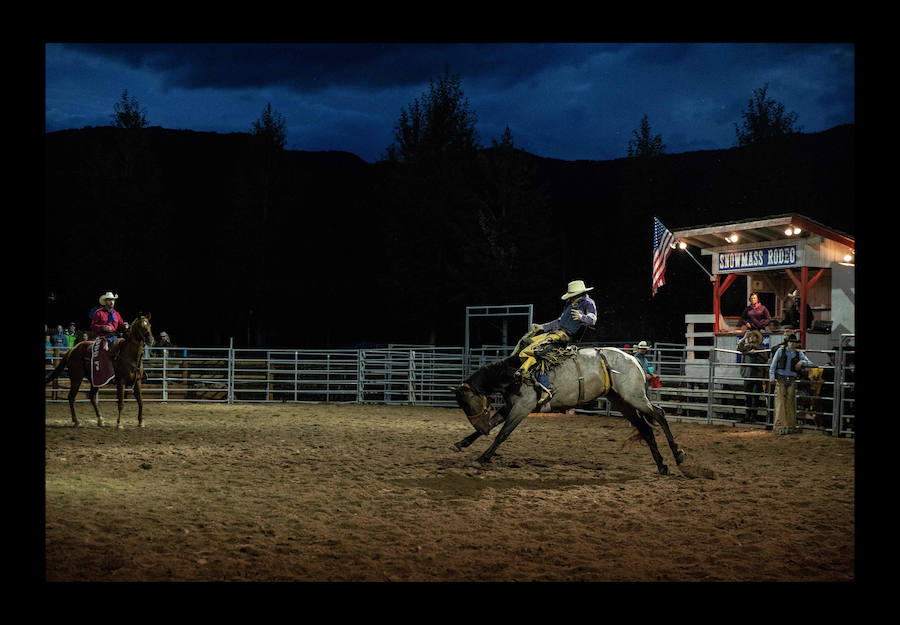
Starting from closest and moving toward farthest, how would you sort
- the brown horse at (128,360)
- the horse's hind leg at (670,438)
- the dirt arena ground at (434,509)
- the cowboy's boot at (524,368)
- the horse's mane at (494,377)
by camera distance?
the dirt arena ground at (434,509) < the horse's hind leg at (670,438) < the cowboy's boot at (524,368) < the horse's mane at (494,377) < the brown horse at (128,360)

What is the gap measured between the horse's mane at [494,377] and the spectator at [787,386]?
18.3 ft

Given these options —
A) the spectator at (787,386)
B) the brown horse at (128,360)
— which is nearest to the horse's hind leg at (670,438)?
the spectator at (787,386)

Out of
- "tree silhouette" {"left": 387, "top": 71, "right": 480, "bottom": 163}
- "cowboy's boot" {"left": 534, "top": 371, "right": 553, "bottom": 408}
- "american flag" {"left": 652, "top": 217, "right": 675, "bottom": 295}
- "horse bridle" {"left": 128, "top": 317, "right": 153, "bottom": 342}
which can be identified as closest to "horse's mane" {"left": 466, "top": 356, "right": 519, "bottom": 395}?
"cowboy's boot" {"left": 534, "top": 371, "right": 553, "bottom": 408}

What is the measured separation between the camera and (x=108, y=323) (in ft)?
37.2

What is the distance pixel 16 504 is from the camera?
11.4 feet

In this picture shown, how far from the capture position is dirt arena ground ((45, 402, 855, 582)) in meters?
4.57

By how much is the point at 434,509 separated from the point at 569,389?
2687 mm

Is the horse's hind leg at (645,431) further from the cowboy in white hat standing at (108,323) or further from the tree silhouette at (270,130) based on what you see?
the tree silhouette at (270,130)

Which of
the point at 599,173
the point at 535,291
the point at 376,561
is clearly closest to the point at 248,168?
the point at 535,291

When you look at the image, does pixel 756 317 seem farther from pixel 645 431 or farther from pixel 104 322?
pixel 104 322

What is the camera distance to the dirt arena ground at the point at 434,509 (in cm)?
457

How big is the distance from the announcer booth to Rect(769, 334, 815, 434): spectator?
282 cm
